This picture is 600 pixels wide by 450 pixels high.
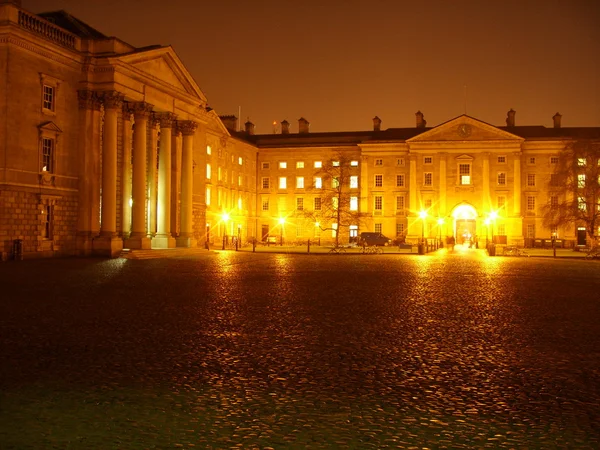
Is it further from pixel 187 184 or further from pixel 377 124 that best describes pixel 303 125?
pixel 187 184

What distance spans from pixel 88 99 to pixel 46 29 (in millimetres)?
4479

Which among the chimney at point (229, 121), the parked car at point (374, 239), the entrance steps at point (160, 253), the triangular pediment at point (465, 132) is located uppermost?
the chimney at point (229, 121)

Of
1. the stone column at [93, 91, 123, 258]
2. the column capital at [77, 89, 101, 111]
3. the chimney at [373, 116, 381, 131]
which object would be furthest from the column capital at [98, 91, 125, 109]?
the chimney at [373, 116, 381, 131]

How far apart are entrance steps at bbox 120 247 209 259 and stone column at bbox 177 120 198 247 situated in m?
2.06

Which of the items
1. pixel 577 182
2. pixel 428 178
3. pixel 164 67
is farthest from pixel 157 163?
pixel 428 178

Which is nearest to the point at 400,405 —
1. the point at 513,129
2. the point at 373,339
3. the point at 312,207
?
the point at 373,339

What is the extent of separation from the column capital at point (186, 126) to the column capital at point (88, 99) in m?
9.32

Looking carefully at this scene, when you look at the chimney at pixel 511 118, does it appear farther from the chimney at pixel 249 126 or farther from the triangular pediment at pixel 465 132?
the chimney at pixel 249 126

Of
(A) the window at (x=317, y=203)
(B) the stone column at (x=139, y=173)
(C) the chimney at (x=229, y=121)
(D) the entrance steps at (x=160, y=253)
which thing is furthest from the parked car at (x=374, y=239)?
(B) the stone column at (x=139, y=173)

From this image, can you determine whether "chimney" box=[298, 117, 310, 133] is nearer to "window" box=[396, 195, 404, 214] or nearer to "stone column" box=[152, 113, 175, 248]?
"window" box=[396, 195, 404, 214]

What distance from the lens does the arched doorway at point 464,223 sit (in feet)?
265

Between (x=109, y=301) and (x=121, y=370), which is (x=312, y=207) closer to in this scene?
(x=109, y=301)

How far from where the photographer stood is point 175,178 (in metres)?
47.0

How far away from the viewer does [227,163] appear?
77.0 metres
